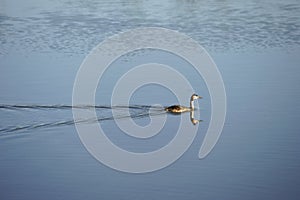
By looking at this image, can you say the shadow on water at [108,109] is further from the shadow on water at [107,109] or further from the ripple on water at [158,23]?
the ripple on water at [158,23]

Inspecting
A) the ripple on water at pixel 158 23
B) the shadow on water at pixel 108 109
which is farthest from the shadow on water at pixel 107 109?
the ripple on water at pixel 158 23

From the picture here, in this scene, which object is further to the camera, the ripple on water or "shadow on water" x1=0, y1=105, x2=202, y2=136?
the ripple on water

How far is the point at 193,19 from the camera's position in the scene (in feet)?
79.3

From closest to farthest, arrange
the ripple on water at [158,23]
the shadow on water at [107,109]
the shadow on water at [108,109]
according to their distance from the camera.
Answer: the shadow on water at [108,109] < the shadow on water at [107,109] < the ripple on water at [158,23]

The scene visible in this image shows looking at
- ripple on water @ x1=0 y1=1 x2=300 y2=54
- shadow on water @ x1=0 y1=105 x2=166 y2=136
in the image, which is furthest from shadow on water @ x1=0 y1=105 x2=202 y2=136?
ripple on water @ x1=0 y1=1 x2=300 y2=54

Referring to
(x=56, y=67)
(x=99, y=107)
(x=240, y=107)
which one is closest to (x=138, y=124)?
(x=99, y=107)

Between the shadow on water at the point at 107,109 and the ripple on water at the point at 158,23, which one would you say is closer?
the shadow on water at the point at 107,109

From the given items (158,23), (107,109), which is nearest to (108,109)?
(107,109)

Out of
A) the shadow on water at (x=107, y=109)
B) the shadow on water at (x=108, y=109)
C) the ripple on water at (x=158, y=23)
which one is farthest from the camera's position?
the ripple on water at (x=158, y=23)

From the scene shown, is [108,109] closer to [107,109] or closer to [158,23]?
[107,109]

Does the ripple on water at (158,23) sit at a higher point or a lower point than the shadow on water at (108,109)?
higher

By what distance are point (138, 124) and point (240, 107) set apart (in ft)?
7.10

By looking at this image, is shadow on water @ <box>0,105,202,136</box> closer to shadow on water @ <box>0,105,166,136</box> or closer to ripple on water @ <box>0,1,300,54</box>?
shadow on water @ <box>0,105,166,136</box>

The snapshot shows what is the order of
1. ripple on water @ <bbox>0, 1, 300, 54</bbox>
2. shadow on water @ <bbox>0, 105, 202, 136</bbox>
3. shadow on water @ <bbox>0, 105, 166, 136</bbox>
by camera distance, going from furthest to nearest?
1. ripple on water @ <bbox>0, 1, 300, 54</bbox>
2. shadow on water @ <bbox>0, 105, 166, 136</bbox>
3. shadow on water @ <bbox>0, 105, 202, 136</bbox>
